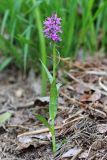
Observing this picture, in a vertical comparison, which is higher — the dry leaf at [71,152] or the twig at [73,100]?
the twig at [73,100]

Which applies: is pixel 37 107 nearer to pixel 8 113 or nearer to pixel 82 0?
pixel 8 113

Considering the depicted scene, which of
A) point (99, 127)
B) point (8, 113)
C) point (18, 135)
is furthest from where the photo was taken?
point (8, 113)

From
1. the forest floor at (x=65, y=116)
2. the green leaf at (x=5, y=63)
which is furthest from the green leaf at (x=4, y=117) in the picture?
the green leaf at (x=5, y=63)

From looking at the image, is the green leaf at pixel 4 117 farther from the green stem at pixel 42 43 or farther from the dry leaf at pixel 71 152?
the dry leaf at pixel 71 152

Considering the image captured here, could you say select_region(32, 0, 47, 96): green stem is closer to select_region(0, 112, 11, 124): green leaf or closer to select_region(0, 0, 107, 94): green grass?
select_region(0, 0, 107, 94): green grass

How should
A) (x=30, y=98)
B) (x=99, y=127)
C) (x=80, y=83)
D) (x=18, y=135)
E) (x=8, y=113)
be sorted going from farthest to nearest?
(x=30, y=98)
(x=80, y=83)
(x=8, y=113)
(x=18, y=135)
(x=99, y=127)

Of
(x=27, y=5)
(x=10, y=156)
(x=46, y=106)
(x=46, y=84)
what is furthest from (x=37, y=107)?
(x=27, y=5)
